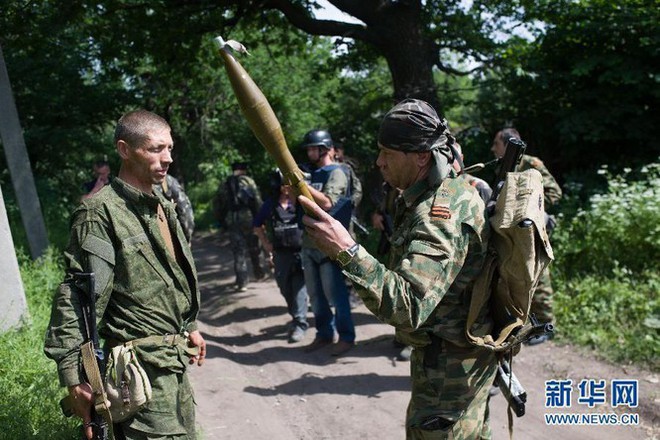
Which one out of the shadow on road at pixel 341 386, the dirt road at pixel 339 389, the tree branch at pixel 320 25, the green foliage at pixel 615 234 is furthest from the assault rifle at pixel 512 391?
the tree branch at pixel 320 25

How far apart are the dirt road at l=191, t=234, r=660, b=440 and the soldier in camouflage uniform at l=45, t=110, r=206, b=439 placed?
1.91 m

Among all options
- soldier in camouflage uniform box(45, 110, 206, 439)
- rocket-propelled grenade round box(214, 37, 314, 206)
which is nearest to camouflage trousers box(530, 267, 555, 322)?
soldier in camouflage uniform box(45, 110, 206, 439)

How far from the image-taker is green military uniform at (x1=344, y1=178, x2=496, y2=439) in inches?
86.3

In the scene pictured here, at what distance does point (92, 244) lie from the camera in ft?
8.12

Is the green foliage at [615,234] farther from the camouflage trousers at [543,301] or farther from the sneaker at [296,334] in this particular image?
the sneaker at [296,334]

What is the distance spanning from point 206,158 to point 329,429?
16359mm

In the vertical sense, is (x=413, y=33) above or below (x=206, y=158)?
above

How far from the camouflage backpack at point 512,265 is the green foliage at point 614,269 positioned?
3427mm

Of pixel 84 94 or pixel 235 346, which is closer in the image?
pixel 235 346

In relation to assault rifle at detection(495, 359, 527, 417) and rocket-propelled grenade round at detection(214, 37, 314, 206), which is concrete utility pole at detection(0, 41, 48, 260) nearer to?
rocket-propelled grenade round at detection(214, 37, 314, 206)

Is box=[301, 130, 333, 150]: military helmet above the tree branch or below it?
below

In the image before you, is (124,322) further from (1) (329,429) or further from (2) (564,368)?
(2) (564,368)

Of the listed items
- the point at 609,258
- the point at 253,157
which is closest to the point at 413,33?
the point at 609,258

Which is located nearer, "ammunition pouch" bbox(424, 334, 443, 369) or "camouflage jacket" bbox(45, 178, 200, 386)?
"camouflage jacket" bbox(45, 178, 200, 386)
